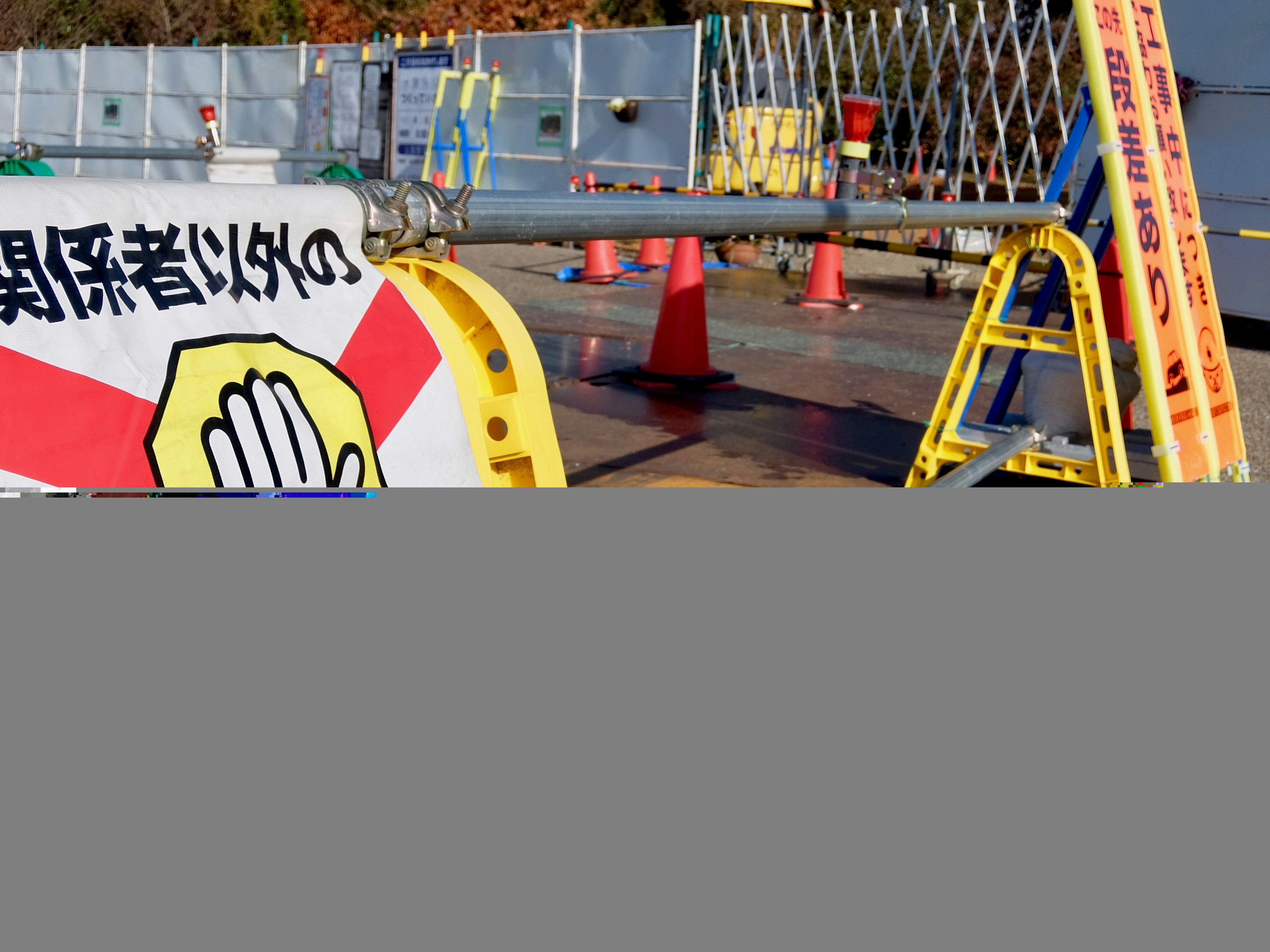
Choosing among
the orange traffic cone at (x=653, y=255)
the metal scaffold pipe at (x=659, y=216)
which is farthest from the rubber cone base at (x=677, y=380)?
the orange traffic cone at (x=653, y=255)

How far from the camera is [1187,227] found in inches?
193

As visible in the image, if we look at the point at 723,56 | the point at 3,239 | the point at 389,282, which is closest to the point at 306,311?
the point at 389,282

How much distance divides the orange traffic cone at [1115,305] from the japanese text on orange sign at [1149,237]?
1.91 m

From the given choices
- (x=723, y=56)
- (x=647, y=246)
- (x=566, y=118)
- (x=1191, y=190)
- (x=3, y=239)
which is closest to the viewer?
(x=3, y=239)

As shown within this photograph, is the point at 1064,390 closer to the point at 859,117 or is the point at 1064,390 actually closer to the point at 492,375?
the point at 859,117

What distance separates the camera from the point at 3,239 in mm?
1250

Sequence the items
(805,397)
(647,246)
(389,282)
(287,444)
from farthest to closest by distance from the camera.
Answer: (647,246) → (805,397) → (389,282) → (287,444)

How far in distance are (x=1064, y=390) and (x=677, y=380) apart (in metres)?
3.19

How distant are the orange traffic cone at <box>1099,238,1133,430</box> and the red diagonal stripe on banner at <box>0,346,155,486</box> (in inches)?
230

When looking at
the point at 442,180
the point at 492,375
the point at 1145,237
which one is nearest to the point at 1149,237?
the point at 1145,237

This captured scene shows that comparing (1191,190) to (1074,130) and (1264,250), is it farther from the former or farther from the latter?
(1264,250)

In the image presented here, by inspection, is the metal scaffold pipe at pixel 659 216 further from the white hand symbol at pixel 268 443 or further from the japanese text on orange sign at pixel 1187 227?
the japanese text on orange sign at pixel 1187 227

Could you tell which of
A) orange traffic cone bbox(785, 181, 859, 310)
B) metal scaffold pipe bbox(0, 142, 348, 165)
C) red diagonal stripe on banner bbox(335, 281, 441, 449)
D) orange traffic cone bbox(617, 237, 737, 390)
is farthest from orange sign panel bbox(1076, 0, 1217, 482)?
orange traffic cone bbox(785, 181, 859, 310)

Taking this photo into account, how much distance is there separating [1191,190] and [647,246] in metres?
9.38
